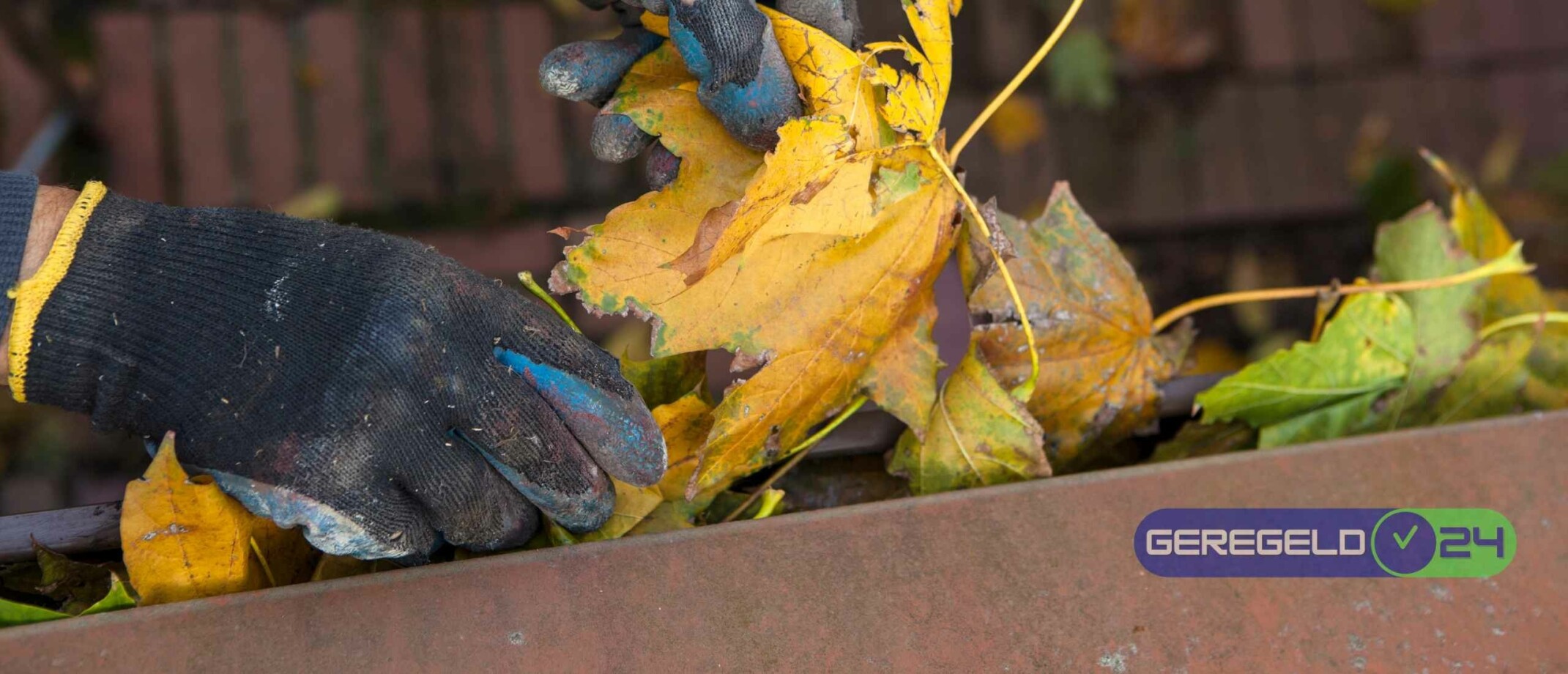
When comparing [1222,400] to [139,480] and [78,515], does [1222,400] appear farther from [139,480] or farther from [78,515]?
[78,515]

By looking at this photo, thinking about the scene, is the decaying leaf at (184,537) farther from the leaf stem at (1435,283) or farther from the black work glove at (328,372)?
the leaf stem at (1435,283)

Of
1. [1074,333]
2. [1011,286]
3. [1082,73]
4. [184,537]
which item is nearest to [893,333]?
[1011,286]

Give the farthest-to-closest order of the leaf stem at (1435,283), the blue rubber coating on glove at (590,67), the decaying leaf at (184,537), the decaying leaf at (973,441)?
the leaf stem at (1435,283) < the decaying leaf at (973,441) < the blue rubber coating on glove at (590,67) < the decaying leaf at (184,537)

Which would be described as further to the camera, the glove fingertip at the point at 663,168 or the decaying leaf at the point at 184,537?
the glove fingertip at the point at 663,168

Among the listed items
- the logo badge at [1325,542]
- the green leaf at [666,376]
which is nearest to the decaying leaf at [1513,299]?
the logo badge at [1325,542]

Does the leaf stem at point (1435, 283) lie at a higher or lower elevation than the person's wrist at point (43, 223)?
lower

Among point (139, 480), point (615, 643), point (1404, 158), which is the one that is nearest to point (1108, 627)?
point (615, 643)

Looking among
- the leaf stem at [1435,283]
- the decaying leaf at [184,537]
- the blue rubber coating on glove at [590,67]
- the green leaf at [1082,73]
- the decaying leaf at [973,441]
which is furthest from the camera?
the green leaf at [1082,73]
